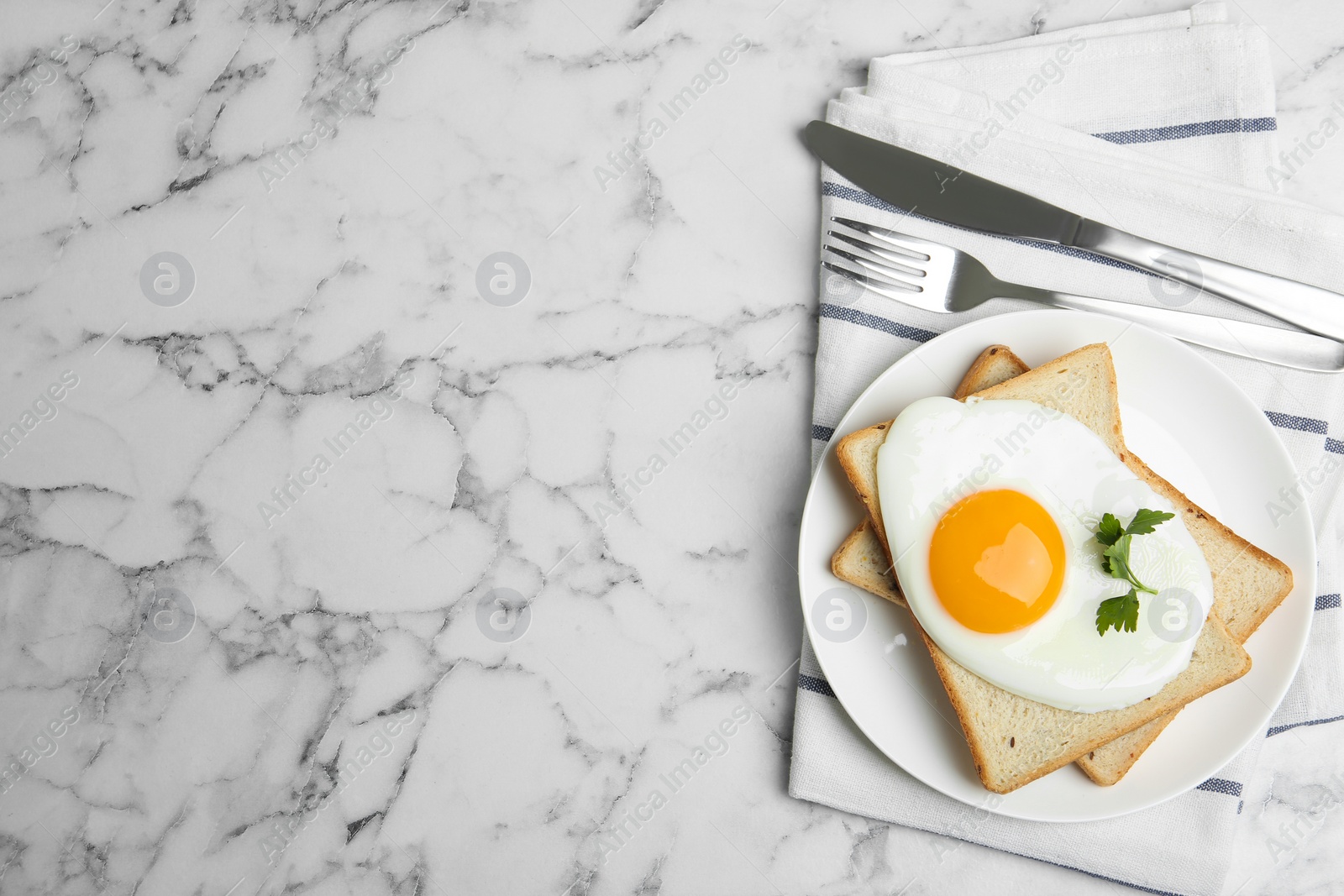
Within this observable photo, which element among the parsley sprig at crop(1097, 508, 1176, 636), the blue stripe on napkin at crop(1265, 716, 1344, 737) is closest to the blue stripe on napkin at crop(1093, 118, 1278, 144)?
the parsley sprig at crop(1097, 508, 1176, 636)

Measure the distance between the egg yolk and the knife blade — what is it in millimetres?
593

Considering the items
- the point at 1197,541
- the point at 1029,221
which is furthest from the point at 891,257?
the point at 1197,541

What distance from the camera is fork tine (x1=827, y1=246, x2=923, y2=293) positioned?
1.82m

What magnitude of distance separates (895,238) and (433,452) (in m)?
1.16

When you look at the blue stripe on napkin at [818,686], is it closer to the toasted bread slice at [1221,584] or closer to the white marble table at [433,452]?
the white marble table at [433,452]

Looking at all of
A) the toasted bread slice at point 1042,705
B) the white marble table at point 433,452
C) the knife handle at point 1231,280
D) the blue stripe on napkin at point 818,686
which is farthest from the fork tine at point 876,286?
the blue stripe on napkin at point 818,686

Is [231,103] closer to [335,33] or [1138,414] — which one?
[335,33]

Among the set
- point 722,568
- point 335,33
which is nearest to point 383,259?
point 335,33

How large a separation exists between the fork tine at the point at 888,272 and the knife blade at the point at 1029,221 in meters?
0.14

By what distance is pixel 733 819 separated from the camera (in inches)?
77.9

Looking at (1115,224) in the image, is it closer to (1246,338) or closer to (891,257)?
(1246,338)

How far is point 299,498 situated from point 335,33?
1.13 meters

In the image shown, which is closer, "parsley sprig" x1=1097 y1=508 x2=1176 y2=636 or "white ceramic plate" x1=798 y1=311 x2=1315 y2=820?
"parsley sprig" x1=1097 y1=508 x2=1176 y2=636

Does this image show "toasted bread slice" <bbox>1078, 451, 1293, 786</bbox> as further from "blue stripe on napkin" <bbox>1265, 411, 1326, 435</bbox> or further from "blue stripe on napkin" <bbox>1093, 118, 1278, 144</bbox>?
"blue stripe on napkin" <bbox>1093, 118, 1278, 144</bbox>
